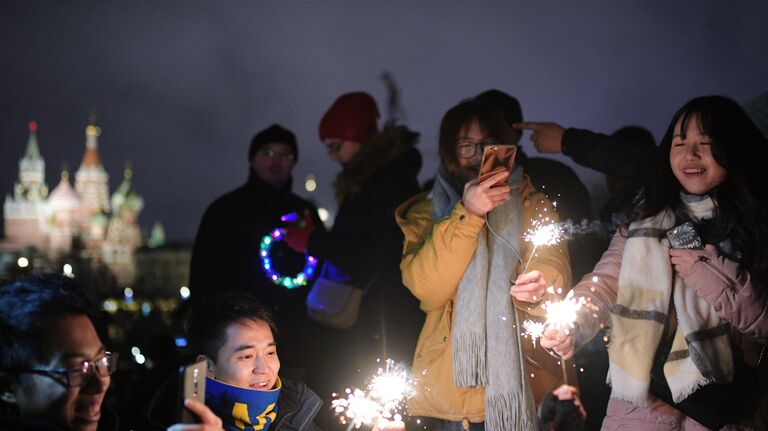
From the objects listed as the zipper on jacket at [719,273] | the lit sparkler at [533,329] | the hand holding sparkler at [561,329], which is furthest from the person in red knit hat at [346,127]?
the zipper on jacket at [719,273]

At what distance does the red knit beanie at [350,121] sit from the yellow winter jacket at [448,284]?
57.1 inches

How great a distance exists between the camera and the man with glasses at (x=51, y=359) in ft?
7.23

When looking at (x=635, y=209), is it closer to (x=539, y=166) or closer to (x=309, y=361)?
(x=539, y=166)

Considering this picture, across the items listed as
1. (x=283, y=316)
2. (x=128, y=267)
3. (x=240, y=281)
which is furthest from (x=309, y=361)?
(x=128, y=267)

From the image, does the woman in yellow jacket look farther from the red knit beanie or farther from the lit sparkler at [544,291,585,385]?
the red knit beanie

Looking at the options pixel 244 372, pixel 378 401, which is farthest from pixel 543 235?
pixel 244 372

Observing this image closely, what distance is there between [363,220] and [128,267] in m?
110

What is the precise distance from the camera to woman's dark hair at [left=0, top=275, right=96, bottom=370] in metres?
2.22

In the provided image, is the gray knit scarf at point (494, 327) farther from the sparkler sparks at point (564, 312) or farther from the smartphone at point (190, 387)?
the smartphone at point (190, 387)

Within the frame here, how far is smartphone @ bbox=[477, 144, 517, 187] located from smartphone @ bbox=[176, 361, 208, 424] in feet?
4.52

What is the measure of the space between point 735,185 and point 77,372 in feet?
8.26

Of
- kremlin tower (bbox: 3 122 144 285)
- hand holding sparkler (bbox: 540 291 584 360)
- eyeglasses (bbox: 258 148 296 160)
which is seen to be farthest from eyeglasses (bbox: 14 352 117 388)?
kremlin tower (bbox: 3 122 144 285)

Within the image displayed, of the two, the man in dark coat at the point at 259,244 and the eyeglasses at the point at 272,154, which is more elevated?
the eyeglasses at the point at 272,154

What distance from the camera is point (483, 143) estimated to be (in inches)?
133
